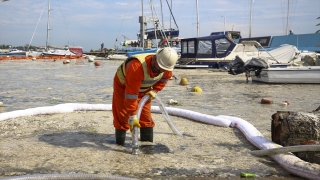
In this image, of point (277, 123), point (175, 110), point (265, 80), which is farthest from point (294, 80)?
point (277, 123)

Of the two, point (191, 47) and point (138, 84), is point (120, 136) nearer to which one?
point (138, 84)

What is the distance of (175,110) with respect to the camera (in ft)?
23.1

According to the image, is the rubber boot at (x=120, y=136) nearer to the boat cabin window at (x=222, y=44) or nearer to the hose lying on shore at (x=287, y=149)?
the hose lying on shore at (x=287, y=149)

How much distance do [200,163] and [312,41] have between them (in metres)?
36.6

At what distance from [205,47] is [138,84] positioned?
20795mm

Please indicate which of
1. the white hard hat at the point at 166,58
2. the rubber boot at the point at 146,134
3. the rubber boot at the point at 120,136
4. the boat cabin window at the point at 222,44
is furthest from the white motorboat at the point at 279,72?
the white hard hat at the point at 166,58

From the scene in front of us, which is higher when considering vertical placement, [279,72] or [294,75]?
[279,72]

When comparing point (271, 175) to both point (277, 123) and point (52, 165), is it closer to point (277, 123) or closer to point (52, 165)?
point (277, 123)

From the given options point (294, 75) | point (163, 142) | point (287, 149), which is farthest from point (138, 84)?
point (294, 75)

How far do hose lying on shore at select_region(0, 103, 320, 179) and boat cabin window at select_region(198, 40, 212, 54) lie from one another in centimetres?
1784

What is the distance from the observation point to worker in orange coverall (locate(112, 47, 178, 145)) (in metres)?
4.28

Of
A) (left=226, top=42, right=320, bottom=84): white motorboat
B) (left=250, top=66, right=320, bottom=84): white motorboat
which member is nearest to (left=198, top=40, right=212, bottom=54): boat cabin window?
(left=226, top=42, right=320, bottom=84): white motorboat

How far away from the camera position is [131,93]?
4.27 metres

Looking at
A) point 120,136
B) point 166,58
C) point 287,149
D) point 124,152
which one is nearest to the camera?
point 287,149
